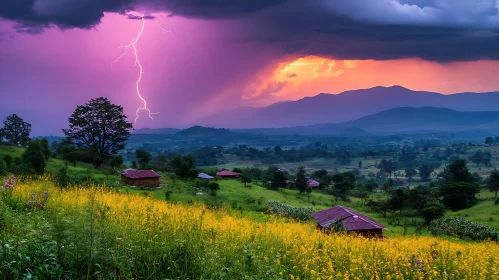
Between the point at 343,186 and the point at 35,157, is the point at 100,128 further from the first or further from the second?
the point at 343,186

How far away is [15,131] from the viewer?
269ft

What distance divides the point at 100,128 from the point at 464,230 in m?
50.5

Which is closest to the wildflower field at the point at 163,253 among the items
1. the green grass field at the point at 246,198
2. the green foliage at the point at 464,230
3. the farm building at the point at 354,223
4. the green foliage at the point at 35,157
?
the farm building at the point at 354,223

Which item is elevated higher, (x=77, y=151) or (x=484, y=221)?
(x=77, y=151)

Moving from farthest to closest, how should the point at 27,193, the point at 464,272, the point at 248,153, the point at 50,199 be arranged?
1. the point at 248,153
2. the point at 27,193
3. the point at 50,199
4. the point at 464,272

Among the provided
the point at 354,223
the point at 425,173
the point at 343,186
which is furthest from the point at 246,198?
the point at 425,173

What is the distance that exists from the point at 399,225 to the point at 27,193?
3531 cm

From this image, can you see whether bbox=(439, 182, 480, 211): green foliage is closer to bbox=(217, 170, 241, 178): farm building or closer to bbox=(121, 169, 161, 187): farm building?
bbox=(217, 170, 241, 178): farm building

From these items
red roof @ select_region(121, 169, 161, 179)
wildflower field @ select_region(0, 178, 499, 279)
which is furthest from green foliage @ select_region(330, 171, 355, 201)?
wildflower field @ select_region(0, 178, 499, 279)

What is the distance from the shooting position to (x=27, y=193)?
993 cm

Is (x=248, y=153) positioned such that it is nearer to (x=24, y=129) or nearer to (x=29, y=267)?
(x=24, y=129)

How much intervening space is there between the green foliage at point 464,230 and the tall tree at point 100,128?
150 ft

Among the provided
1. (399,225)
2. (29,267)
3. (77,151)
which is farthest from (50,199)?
(77,151)

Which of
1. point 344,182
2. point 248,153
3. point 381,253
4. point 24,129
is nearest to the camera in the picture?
point 381,253
